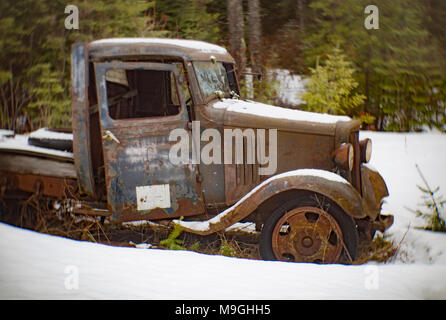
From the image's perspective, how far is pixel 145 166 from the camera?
3.69 metres

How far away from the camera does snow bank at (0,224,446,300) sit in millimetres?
2578

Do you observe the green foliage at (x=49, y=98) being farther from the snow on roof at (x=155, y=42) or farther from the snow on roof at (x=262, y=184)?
the snow on roof at (x=262, y=184)

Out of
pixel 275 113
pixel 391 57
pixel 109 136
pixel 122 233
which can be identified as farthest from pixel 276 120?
pixel 391 57

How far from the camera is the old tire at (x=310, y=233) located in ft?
11.2

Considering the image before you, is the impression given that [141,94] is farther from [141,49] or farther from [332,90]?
[332,90]

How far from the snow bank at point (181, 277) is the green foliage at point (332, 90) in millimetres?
5372

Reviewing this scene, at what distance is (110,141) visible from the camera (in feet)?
12.0

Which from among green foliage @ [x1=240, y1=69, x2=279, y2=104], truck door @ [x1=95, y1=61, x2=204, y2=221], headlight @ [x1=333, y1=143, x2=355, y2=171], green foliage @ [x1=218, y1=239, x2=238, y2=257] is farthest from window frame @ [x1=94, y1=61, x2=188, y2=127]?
green foliage @ [x1=240, y1=69, x2=279, y2=104]

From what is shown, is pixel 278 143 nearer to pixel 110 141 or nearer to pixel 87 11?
pixel 110 141

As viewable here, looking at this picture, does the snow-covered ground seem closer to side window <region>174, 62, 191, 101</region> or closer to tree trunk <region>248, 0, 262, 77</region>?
side window <region>174, 62, 191, 101</region>

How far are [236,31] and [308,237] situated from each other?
5.06 m
